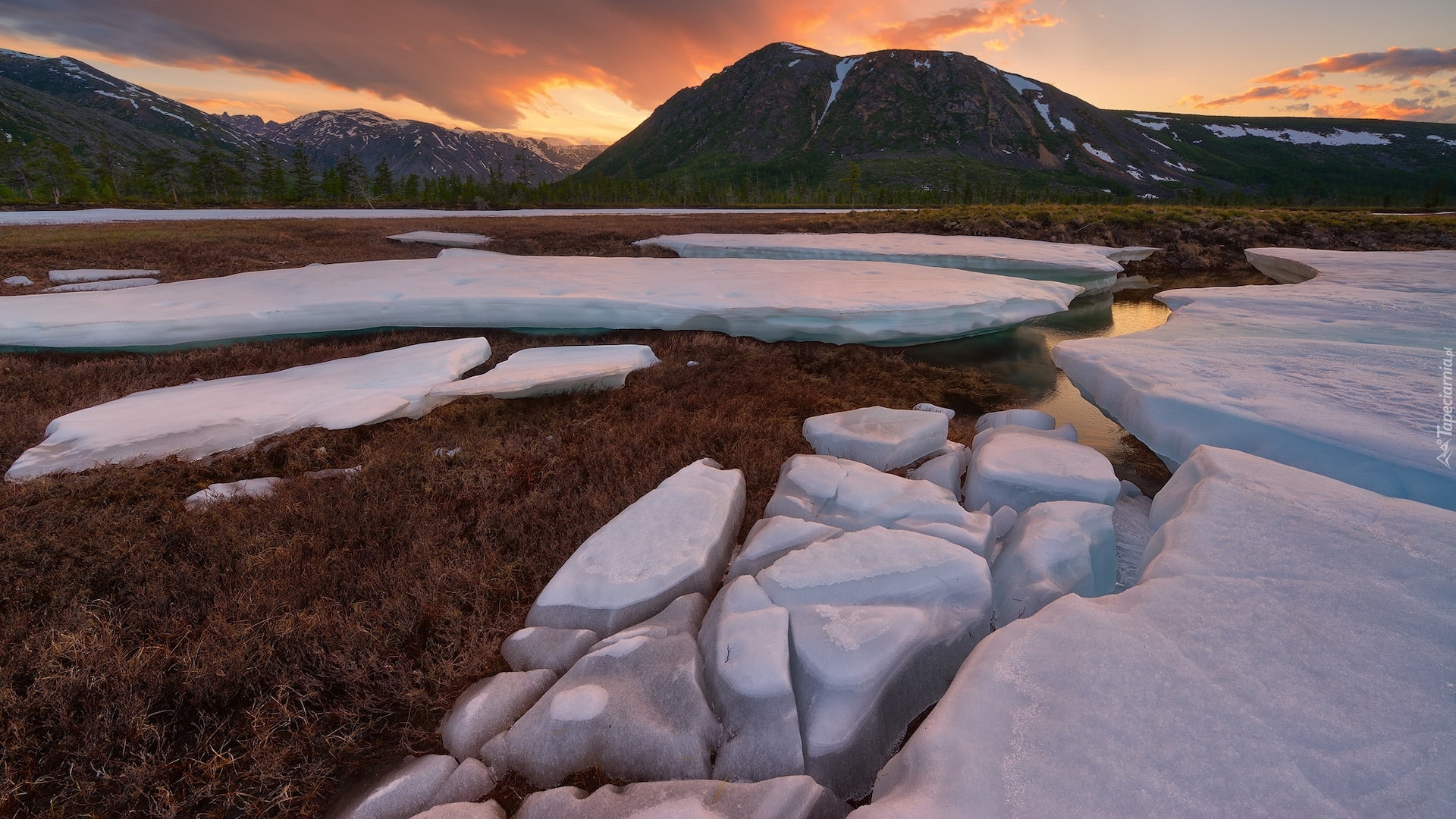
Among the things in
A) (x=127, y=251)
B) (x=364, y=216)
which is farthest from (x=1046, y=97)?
(x=127, y=251)

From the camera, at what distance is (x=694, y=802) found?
2.21 metres

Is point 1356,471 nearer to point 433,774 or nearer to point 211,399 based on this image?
point 433,774

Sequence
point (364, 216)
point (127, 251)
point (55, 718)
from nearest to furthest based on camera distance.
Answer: point (55, 718) < point (127, 251) < point (364, 216)

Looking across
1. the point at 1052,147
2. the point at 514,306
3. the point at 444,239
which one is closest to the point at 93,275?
the point at 444,239

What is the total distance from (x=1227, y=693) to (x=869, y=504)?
238 cm

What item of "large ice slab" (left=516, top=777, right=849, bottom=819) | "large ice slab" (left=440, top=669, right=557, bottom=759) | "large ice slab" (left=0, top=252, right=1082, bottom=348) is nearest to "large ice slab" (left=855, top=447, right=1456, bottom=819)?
"large ice slab" (left=516, top=777, right=849, bottom=819)

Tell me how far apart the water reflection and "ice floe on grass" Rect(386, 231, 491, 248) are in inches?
771

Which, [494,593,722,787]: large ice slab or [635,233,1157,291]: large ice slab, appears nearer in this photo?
[494,593,722,787]: large ice slab

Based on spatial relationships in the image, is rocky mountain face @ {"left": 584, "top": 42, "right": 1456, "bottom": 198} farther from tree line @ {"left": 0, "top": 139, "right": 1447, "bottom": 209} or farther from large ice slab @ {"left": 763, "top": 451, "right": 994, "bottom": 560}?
large ice slab @ {"left": 763, "top": 451, "right": 994, "bottom": 560}

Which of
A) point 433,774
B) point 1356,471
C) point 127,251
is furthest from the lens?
point 127,251

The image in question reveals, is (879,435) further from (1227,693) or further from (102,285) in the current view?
(102,285)

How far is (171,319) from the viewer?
8578 mm

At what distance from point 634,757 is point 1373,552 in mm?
4125

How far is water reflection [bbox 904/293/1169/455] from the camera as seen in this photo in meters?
8.57
